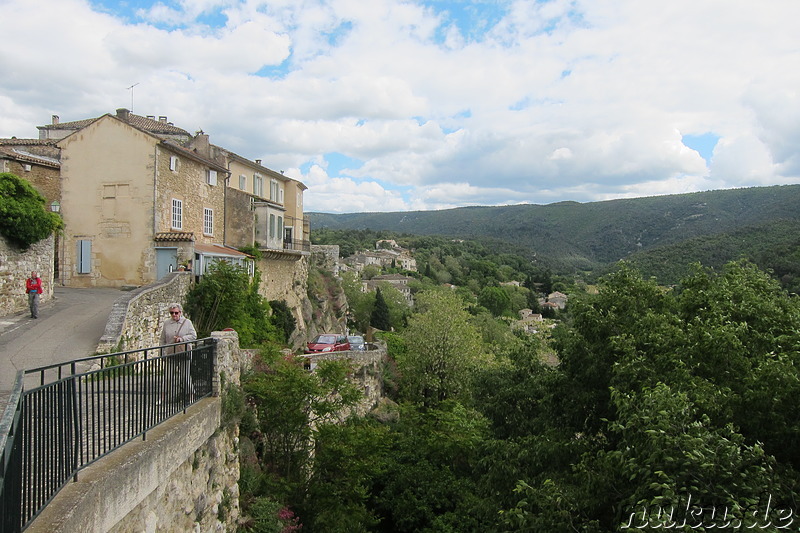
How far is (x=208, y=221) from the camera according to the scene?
2488 cm

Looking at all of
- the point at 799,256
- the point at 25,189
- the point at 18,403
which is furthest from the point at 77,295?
the point at 799,256

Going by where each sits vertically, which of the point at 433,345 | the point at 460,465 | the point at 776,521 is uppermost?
the point at 776,521

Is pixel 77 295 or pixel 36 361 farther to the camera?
pixel 77 295

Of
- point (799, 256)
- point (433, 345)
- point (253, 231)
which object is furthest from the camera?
point (799, 256)

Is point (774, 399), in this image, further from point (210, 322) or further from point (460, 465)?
point (210, 322)

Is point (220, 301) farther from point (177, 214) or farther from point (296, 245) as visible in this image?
point (296, 245)

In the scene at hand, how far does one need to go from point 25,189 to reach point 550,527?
17015mm

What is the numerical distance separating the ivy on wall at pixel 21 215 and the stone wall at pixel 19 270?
288 mm

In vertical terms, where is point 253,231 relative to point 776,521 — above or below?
above

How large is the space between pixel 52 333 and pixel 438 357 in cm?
2084

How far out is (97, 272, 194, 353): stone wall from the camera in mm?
13109

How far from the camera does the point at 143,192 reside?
20.1 m

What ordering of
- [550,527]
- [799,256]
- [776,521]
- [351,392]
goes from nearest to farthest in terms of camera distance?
[776,521] → [550,527] → [351,392] → [799,256]

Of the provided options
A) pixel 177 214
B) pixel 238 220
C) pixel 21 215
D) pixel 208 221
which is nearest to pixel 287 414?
pixel 21 215
